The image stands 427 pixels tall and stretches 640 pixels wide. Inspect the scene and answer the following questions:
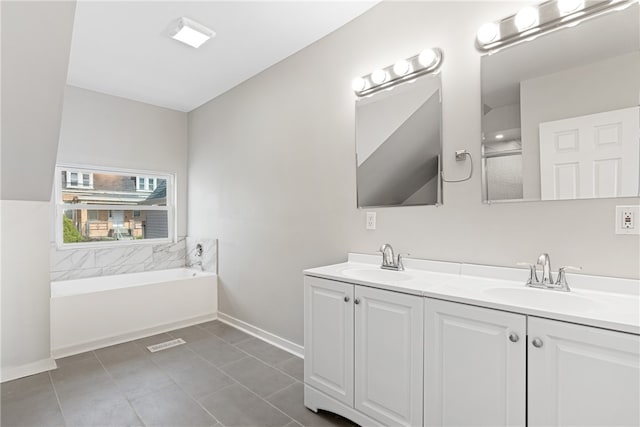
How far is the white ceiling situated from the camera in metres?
2.26

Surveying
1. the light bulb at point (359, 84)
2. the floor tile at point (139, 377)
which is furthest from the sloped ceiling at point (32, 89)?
the light bulb at point (359, 84)

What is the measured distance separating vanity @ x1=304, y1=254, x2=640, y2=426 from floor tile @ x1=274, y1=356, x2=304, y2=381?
0.42 meters

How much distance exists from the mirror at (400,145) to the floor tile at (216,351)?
1729 millimetres

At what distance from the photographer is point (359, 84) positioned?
2.33m

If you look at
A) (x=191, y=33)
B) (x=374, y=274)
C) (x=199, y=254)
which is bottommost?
(x=199, y=254)

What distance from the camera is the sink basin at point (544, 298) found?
137cm

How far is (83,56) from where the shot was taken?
288 cm

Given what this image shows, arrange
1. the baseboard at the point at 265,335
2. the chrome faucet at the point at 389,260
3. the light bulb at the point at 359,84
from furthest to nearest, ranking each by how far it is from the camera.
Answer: the baseboard at the point at 265,335
the light bulb at the point at 359,84
the chrome faucet at the point at 389,260

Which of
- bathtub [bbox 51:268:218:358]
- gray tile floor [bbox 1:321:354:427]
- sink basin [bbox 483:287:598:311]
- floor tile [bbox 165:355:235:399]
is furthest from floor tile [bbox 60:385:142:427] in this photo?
sink basin [bbox 483:287:598:311]

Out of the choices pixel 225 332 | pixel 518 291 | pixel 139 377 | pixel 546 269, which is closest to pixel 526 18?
pixel 546 269

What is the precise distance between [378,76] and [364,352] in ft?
5.81

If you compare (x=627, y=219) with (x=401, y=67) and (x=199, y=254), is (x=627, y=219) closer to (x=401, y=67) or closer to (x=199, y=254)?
(x=401, y=67)

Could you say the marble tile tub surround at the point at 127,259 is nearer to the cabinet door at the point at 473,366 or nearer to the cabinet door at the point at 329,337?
the cabinet door at the point at 329,337

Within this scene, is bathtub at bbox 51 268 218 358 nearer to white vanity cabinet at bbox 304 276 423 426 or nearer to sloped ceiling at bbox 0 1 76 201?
sloped ceiling at bbox 0 1 76 201
